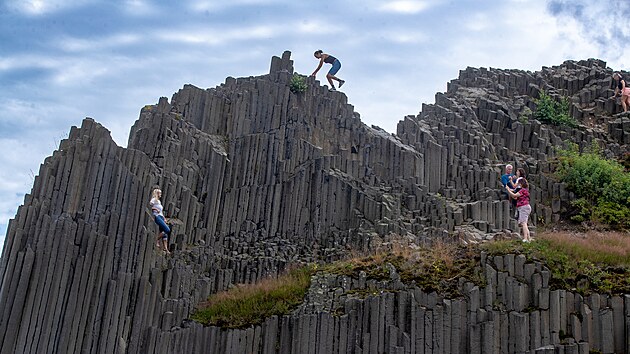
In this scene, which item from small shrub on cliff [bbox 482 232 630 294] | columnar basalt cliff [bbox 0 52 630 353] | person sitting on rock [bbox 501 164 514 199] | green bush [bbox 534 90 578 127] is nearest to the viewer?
small shrub on cliff [bbox 482 232 630 294]

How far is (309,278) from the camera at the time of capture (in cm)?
1580

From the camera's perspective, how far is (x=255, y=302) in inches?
610

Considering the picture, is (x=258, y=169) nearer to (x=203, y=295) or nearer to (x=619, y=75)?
(x=203, y=295)

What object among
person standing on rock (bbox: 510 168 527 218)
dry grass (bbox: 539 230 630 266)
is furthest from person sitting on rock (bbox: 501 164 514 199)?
dry grass (bbox: 539 230 630 266)

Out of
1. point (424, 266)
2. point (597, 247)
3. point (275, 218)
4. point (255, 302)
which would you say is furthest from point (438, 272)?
point (275, 218)

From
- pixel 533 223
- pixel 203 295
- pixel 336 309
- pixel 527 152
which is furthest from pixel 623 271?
pixel 203 295

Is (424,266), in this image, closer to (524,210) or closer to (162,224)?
(524,210)

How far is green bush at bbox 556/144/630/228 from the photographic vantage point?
18016 mm

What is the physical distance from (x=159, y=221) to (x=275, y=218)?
3.01 metres

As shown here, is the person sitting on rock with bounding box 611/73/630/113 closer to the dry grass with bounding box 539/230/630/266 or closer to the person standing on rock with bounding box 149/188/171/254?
the dry grass with bounding box 539/230/630/266

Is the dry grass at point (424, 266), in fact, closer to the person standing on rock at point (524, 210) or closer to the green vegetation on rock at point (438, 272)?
the green vegetation on rock at point (438, 272)

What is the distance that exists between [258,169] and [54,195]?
519cm

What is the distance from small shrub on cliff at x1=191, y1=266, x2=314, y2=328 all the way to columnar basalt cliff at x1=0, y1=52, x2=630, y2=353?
1.08 feet

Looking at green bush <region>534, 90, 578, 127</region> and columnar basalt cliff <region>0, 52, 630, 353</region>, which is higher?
green bush <region>534, 90, 578, 127</region>
